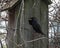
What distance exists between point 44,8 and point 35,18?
0.62 ft

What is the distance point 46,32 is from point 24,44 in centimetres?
32

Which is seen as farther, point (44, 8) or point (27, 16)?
point (44, 8)

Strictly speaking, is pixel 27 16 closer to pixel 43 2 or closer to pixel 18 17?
pixel 18 17

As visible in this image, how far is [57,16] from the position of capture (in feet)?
8.87

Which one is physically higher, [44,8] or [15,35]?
[44,8]

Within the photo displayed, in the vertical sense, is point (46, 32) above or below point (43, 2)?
below

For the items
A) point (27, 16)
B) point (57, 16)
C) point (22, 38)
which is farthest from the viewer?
point (57, 16)

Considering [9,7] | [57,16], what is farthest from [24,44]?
[57,16]

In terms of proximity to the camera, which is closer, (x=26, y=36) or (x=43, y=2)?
(x=26, y=36)

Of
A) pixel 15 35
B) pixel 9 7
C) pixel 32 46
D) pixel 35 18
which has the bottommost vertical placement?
pixel 32 46

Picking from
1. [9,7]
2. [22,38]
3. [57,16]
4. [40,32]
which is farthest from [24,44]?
[57,16]

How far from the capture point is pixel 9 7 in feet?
6.20

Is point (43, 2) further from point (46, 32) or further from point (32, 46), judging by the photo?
point (32, 46)

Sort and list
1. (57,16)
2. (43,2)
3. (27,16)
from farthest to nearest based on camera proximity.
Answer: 1. (57,16)
2. (43,2)
3. (27,16)
